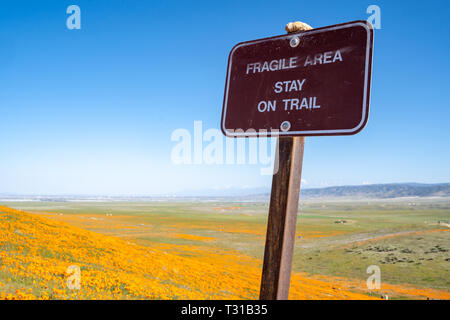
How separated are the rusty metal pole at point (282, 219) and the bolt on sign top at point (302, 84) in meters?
0.19

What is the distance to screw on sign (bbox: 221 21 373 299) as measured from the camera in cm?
211

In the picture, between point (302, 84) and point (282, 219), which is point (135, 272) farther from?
point (302, 84)

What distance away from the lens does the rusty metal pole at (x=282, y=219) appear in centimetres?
231

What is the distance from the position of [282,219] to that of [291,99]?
2.96 ft

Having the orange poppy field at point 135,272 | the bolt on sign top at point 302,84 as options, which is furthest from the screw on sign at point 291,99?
the orange poppy field at point 135,272

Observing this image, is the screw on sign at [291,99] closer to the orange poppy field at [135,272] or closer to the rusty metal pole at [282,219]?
the rusty metal pole at [282,219]

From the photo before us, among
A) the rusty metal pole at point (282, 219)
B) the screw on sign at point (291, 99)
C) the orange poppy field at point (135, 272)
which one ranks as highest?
the screw on sign at point (291, 99)

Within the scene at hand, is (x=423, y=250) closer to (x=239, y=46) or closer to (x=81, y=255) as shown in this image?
(x=81, y=255)

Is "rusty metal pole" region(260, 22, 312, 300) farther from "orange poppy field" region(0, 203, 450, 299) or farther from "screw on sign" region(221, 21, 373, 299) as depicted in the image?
"orange poppy field" region(0, 203, 450, 299)

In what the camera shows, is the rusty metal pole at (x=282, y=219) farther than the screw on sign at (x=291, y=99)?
Yes

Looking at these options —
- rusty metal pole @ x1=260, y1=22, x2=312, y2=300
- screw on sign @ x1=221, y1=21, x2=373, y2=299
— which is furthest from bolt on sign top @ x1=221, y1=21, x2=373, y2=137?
rusty metal pole @ x1=260, y1=22, x2=312, y2=300

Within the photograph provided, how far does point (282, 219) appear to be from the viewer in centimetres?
234
